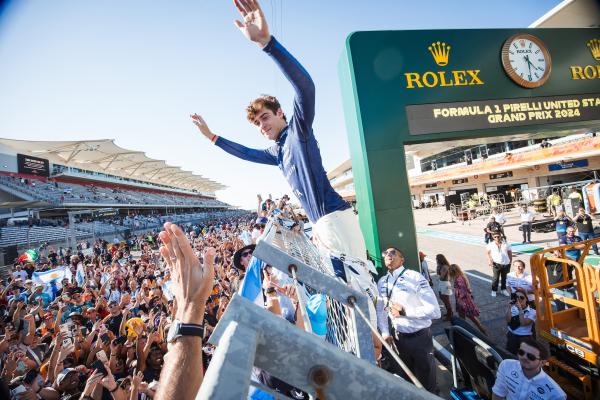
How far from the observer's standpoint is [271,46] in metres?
1.68

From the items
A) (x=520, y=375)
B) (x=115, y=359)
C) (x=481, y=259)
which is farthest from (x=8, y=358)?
(x=481, y=259)

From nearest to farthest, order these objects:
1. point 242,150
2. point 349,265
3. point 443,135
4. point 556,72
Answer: point 349,265 < point 242,150 < point 443,135 < point 556,72

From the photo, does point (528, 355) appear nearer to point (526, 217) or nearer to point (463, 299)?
point (463, 299)

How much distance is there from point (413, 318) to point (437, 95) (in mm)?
4154

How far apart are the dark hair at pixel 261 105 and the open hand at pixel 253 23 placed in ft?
2.18

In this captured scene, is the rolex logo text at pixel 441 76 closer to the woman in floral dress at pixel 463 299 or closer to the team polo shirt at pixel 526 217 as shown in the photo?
the woman in floral dress at pixel 463 299

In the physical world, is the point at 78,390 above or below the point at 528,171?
below

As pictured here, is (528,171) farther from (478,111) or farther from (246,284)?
(246,284)

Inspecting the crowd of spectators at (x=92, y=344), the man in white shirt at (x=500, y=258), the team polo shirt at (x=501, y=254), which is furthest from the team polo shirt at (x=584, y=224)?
the crowd of spectators at (x=92, y=344)

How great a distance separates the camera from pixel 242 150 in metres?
3.23

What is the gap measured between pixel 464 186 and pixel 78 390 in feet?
125

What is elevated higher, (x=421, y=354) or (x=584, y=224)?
(x=584, y=224)

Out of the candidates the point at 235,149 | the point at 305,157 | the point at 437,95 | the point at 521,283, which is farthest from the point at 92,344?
the point at 437,95

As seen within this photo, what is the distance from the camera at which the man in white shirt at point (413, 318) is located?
3.50 meters
